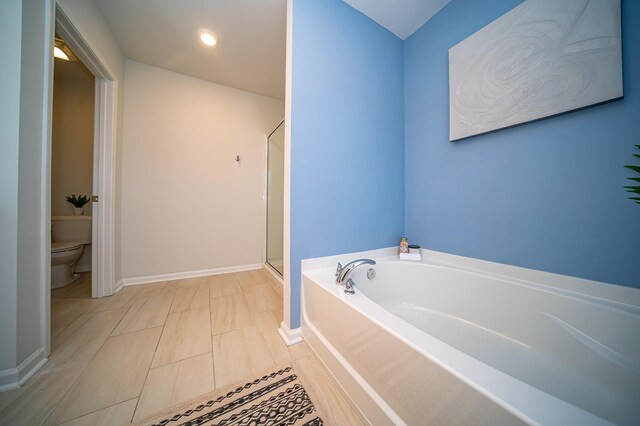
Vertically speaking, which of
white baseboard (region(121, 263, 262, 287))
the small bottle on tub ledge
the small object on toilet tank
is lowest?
white baseboard (region(121, 263, 262, 287))

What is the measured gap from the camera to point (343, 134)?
4.35 feet

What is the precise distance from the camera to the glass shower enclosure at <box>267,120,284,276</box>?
7.00ft

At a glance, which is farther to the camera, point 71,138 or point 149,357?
point 71,138

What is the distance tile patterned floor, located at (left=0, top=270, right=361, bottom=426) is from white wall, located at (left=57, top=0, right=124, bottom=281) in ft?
2.23

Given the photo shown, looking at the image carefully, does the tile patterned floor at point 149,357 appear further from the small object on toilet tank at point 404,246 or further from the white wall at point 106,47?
the small object on toilet tank at point 404,246

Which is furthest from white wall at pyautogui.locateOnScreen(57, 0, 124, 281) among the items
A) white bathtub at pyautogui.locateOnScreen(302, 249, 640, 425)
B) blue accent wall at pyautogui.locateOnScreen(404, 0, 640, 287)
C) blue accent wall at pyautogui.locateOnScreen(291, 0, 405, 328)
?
blue accent wall at pyautogui.locateOnScreen(404, 0, 640, 287)

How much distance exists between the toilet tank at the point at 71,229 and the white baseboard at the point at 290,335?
277 centimetres

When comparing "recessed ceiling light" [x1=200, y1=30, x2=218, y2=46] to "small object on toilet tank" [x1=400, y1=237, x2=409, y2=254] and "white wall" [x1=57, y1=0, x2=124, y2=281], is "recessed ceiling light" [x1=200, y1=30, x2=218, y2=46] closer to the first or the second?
"white wall" [x1=57, y1=0, x2=124, y2=281]

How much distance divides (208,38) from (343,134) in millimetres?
1588

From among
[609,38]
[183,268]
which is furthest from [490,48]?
[183,268]

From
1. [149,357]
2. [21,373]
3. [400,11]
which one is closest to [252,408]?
[149,357]

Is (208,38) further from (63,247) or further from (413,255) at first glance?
(413,255)

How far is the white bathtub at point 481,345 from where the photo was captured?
0.45 meters

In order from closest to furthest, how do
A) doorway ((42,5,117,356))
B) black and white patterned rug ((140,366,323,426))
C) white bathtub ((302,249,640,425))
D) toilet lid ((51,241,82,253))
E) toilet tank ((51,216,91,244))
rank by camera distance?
1. white bathtub ((302,249,640,425))
2. black and white patterned rug ((140,366,323,426))
3. doorway ((42,5,117,356))
4. toilet lid ((51,241,82,253))
5. toilet tank ((51,216,91,244))
